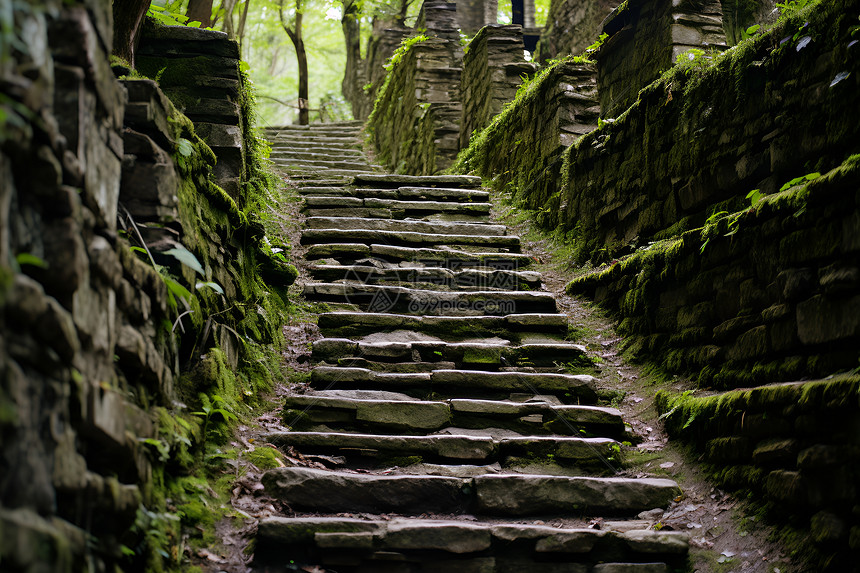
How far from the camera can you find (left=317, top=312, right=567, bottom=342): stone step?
13.5 feet

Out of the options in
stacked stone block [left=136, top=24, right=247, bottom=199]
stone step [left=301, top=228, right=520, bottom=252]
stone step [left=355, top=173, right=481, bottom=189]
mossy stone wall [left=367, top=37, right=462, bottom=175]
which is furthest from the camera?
mossy stone wall [left=367, top=37, right=462, bottom=175]

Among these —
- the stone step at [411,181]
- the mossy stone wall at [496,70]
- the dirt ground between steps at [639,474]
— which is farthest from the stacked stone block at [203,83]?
the mossy stone wall at [496,70]

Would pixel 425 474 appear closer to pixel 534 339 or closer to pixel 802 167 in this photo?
pixel 534 339

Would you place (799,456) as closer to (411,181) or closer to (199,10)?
(411,181)

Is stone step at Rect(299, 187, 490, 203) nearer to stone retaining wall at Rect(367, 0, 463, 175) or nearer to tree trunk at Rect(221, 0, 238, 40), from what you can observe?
stone retaining wall at Rect(367, 0, 463, 175)

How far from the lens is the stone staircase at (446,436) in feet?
7.60

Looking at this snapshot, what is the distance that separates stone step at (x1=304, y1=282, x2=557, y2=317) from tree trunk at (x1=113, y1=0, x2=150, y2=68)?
1.94m

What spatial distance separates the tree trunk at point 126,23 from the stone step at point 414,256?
225 centimetres

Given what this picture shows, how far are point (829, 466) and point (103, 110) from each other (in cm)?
248

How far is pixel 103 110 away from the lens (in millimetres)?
1674

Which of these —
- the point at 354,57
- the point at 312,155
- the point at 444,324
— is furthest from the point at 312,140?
the point at 444,324

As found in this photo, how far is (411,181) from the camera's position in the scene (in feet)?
23.6

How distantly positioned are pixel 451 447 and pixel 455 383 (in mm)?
581

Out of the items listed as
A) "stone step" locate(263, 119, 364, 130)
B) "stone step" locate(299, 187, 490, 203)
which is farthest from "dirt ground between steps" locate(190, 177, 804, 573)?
"stone step" locate(263, 119, 364, 130)
